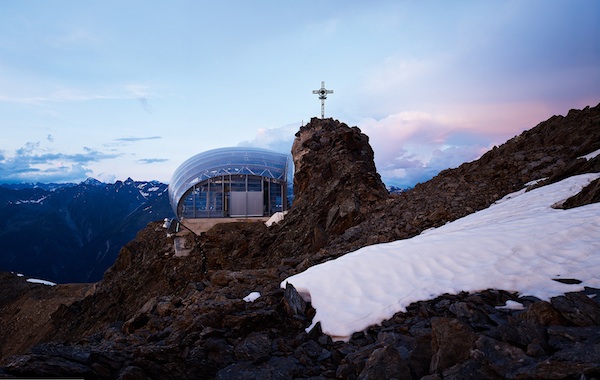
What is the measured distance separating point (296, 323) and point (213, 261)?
22.3m

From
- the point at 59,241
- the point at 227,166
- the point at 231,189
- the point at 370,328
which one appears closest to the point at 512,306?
the point at 370,328

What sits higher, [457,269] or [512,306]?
[457,269]

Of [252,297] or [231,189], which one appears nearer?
[252,297]

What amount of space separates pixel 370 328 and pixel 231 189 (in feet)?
121

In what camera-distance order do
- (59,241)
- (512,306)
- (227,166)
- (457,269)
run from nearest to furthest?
(512,306), (457,269), (227,166), (59,241)

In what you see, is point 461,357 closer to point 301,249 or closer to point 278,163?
point 301,249

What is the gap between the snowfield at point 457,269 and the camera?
6.73m

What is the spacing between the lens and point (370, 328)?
6465 millimetres

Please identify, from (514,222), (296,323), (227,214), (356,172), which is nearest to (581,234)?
(514,222)

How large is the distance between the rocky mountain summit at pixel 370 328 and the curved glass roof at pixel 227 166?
Answer: 18.0 metres

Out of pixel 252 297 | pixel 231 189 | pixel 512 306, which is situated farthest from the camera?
pixel 231 189

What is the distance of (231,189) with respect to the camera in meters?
42.3

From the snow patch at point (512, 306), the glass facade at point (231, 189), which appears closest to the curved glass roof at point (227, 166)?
the glass facade at point (231, 189)

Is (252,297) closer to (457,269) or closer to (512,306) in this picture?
(457,269)
